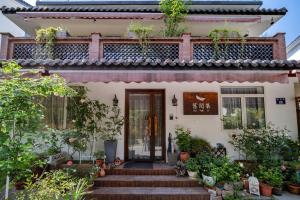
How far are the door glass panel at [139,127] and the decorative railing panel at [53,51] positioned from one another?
377 cm

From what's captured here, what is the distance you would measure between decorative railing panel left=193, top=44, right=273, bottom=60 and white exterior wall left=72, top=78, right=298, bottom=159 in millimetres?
2135

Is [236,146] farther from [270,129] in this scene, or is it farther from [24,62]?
[24,62]

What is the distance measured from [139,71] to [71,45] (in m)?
4.65

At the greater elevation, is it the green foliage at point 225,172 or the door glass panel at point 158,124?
the door glass panel at point 158,124

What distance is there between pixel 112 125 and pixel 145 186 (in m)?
4.20

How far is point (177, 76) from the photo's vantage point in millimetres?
8898

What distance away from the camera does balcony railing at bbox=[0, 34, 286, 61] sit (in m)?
11.0

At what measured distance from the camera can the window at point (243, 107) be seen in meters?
12.7

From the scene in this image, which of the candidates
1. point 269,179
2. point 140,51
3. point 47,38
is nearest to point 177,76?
point 140,51

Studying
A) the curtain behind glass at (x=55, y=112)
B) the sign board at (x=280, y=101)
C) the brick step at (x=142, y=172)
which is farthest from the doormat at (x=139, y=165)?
the sign board at (x=280, y=101)

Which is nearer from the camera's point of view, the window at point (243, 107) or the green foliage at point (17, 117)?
the green foliage at point (17, 117)

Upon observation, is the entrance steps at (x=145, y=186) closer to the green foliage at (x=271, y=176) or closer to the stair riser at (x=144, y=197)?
the stair riser at (x=144, y=197)

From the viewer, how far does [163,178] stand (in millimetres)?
9805

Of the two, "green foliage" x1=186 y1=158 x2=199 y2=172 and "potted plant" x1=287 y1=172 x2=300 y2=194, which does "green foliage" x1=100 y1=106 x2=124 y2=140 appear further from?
"potted plant" x1=287 y1=172 x2=300 y2=194
